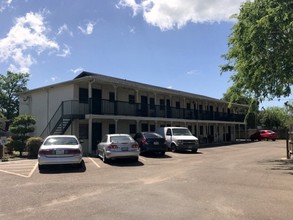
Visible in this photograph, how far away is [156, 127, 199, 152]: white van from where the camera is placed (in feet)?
83.4

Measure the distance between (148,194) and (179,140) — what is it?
16.0m

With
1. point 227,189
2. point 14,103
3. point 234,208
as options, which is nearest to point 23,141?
point 227,189

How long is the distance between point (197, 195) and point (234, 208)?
5.39 feet

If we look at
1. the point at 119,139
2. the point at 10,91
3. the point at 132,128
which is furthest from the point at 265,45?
the point at 10,91

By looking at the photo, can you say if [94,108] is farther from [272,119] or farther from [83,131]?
[272,119]

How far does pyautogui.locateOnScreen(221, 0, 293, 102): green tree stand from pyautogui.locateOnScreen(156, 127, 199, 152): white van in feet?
23.8

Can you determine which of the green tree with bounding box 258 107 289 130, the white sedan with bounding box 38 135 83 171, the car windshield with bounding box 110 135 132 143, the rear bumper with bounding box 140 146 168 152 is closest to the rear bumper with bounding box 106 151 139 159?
the car windshield with bounding box 110 135 132 143

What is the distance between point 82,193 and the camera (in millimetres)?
9875

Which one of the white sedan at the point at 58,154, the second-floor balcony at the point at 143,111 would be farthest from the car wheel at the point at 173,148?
the white sedan at the point at 58,154

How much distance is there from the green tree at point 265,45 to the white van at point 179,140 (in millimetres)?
7260

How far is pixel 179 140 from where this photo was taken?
25.5 m

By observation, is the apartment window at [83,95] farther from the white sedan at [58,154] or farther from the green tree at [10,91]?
the green tree at [10,91]

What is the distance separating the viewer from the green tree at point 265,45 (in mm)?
15062

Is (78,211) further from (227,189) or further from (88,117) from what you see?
(88,117)
